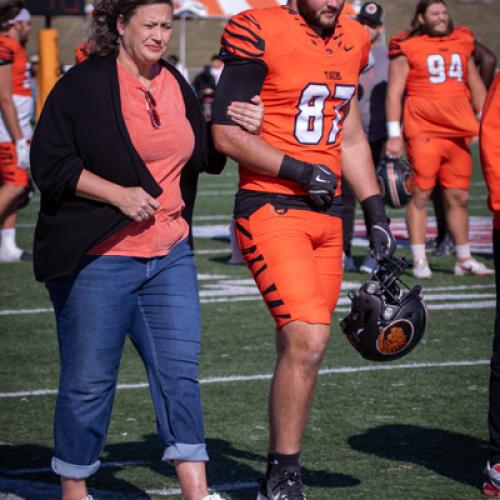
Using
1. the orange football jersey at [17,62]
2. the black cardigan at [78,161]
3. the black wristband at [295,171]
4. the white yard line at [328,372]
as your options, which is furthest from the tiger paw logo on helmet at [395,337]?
the orange football jersey at [17,62]

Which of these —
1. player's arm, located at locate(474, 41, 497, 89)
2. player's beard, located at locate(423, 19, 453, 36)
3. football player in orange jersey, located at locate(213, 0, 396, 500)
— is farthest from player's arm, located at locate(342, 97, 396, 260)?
player's arm, located at locate(474, 41, 497, 89)

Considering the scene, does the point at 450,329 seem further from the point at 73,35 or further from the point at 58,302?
the point at 73,35

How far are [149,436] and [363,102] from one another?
19.0 ft

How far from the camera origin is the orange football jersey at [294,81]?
462 cm

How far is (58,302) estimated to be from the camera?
4.31 m

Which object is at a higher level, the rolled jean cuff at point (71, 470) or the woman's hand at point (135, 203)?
the woman's hand at point (135, 203)

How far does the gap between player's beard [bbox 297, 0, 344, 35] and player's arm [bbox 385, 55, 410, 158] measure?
546 centimetres

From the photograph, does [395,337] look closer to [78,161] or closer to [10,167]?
[78,161]

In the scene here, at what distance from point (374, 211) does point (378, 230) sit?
0.35ft

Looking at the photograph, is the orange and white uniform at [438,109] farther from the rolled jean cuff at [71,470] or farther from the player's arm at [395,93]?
the rolled jean cuff at [71,470]

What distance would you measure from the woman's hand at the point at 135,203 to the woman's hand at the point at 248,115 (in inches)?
22.7

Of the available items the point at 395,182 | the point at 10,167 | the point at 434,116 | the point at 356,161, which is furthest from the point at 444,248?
the point at 356,161

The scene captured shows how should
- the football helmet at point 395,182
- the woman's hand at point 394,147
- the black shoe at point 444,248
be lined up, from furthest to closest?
the black shoe at point 444,248 < the woman's hand at point 394,147 < the football helmet at point 395,182

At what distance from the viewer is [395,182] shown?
28.1ft
